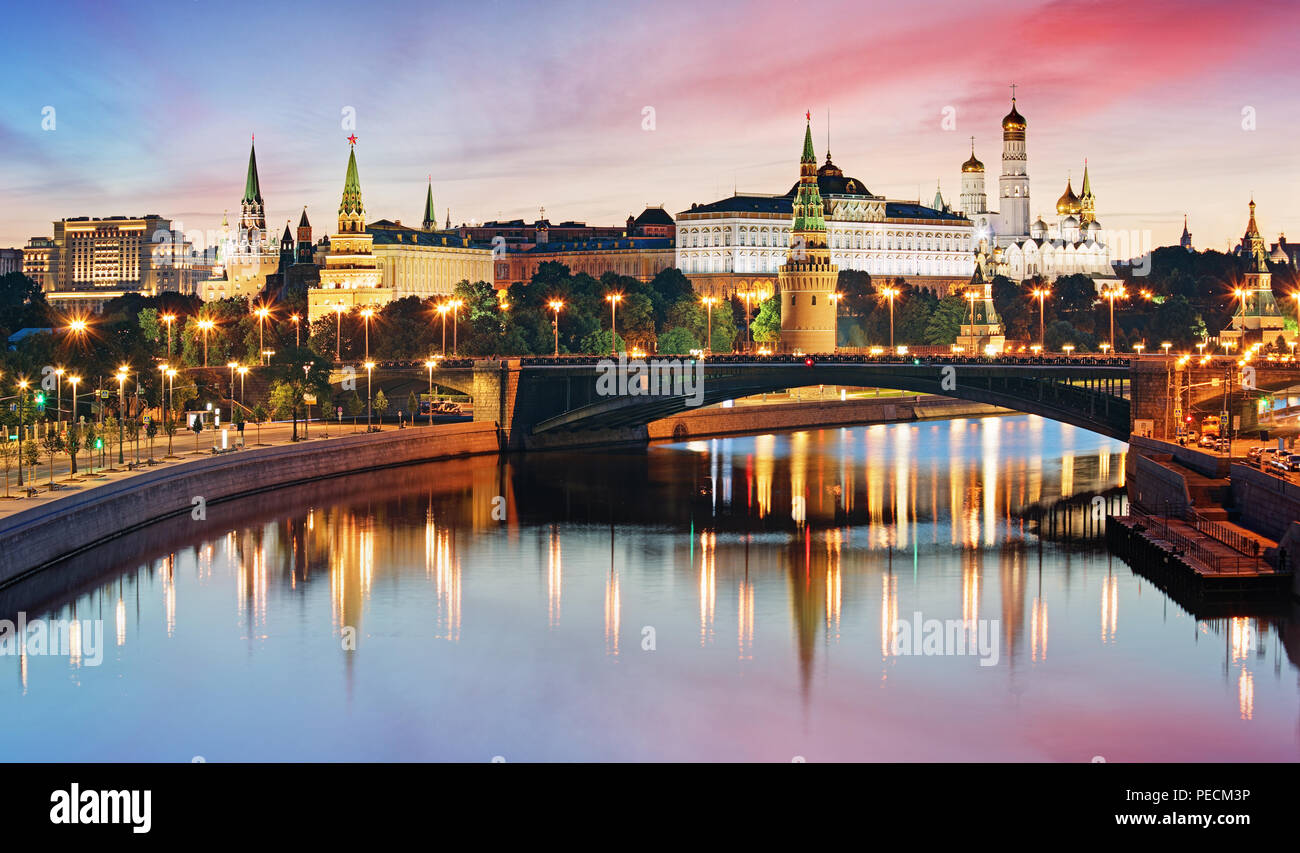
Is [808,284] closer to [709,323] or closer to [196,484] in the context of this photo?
[709,323]

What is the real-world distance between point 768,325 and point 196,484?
9969 cm

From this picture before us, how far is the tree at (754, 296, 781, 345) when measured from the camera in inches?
6161

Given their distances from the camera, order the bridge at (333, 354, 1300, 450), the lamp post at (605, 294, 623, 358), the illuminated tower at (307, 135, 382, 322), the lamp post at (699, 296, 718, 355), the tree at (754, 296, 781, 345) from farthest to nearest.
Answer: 1. the illuminated tower at (307, 135, 382, 322)
2. the tree at (754, 296, 781, 345)
3. the lamp post at (699, 296, 718, 355)
4. the lamp post at (605, 294, 623, 358)
5. the bridge at (333, 354, 1300, 450)

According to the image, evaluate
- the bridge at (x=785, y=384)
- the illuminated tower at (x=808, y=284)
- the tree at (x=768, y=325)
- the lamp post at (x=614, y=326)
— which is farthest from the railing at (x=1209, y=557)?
the tree at (x=768, y=325)

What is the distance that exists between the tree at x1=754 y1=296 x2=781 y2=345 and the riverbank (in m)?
67.7

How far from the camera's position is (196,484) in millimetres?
61750

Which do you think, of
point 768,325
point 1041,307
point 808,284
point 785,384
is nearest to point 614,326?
point 808,284

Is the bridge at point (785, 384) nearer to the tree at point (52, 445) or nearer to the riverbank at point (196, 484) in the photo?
the riverbank at point (196, 484)

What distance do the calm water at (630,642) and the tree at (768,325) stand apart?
86.7 metres

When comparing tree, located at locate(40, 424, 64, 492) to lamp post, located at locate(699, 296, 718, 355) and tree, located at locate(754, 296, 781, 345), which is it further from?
tree, located at locate(754, 296, 781, 345)

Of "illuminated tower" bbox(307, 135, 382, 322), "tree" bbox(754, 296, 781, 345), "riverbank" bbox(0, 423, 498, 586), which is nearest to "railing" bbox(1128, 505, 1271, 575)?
"riverbank" bbox(0, 423, 498, 586)

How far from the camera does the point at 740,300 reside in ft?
612
